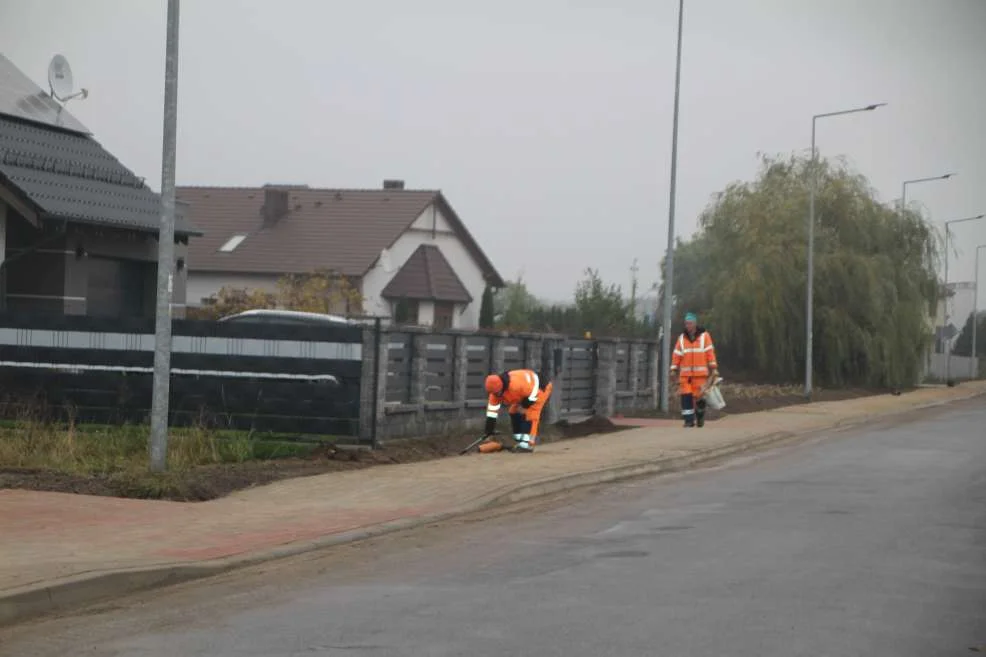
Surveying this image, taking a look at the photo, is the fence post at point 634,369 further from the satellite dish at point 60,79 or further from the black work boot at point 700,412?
the satellite dish at point 60,79

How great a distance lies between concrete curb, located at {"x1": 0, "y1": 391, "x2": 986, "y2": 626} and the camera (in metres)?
9.20

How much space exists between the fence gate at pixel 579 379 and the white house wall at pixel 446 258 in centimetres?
2604

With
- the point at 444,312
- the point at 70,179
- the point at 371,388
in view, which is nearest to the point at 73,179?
the point at 70,179

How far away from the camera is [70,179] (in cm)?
2720

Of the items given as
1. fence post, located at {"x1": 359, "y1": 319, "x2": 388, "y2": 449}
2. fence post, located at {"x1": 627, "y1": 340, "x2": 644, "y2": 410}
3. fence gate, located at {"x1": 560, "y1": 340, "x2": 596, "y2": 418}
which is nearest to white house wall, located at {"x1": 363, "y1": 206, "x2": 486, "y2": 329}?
fence post, located at {"x1": 627, "y1": 340, "x2": 644, "y2": 410}

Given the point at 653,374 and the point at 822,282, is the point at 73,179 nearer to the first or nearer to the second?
the point at 653,374

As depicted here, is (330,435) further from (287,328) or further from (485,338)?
(485,338)

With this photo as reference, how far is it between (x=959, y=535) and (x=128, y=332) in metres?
10.9

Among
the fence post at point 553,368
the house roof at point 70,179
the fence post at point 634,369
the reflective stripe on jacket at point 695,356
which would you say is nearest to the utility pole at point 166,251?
the house roof at point 70,179

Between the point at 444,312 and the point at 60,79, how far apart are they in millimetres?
30062

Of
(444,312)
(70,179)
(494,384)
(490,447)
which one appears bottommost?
(490,447)

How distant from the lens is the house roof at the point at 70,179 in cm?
2528

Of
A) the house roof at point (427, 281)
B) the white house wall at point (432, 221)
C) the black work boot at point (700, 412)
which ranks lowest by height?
the black work boot at point (700, 412)

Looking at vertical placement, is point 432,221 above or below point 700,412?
above
